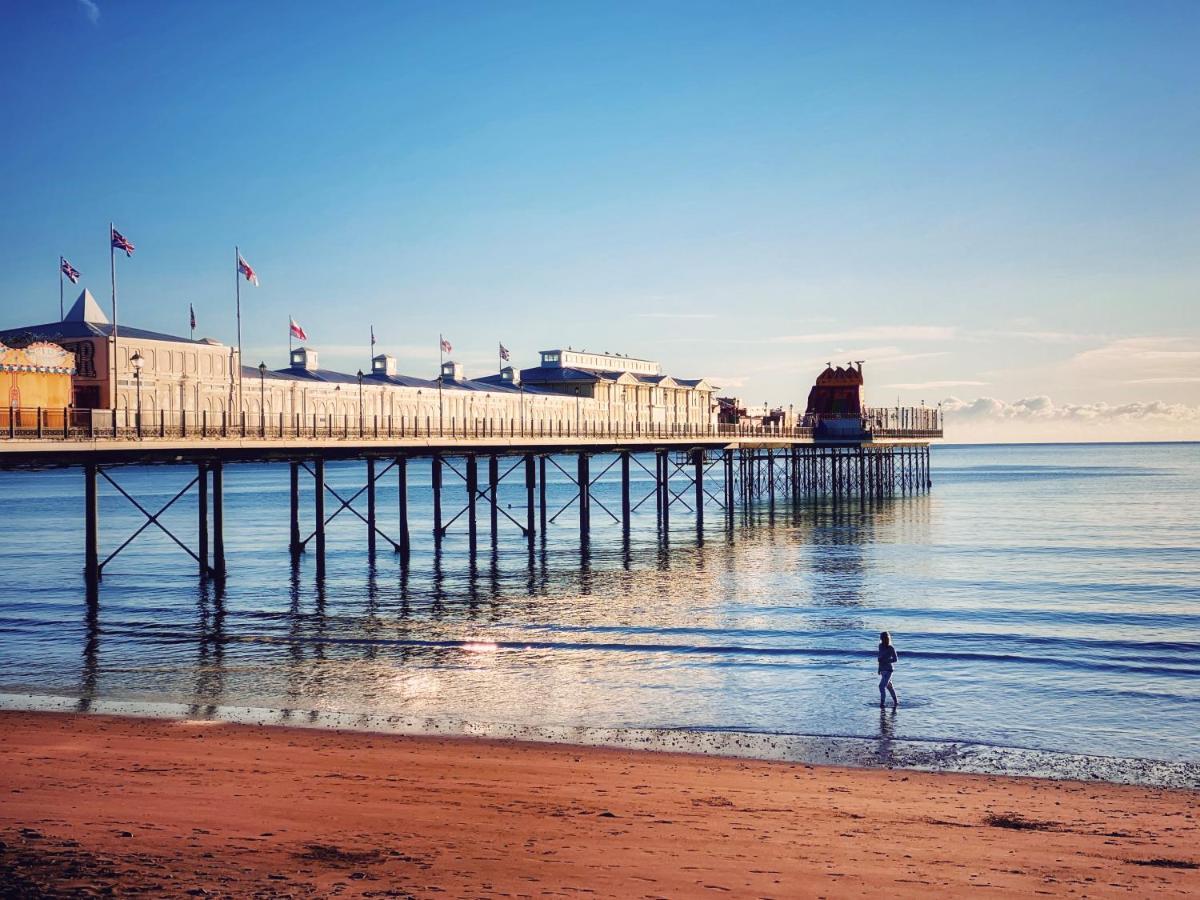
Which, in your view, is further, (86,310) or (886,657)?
(86,310)

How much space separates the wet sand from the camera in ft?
34.9

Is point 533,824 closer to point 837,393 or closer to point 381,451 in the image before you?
point 381,451

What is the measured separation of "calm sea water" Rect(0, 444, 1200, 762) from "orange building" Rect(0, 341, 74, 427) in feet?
19.1

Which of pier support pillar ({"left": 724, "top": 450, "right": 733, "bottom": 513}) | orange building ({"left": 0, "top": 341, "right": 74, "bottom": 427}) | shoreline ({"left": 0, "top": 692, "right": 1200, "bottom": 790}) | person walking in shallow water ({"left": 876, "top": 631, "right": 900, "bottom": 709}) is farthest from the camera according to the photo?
pier support pillar ({"left": 724, "top": 450, "right": 733, "bottom": 513})

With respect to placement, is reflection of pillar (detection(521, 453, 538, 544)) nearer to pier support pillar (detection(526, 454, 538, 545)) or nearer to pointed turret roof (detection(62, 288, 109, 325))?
pier support pillar (detection(526, 454, 538, 545))

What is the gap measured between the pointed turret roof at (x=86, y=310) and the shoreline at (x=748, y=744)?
2547 centimetres

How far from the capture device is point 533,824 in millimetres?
12703

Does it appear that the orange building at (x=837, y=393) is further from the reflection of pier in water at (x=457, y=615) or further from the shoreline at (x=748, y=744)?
the shoreline at (x=748, y=744)

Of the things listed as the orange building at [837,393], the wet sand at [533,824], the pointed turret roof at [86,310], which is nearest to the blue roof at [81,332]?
the pointed turret roof at [86,310]

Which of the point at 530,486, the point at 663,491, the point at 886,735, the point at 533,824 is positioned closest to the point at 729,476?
the point at 663,491

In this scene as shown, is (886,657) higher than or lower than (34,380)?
lower

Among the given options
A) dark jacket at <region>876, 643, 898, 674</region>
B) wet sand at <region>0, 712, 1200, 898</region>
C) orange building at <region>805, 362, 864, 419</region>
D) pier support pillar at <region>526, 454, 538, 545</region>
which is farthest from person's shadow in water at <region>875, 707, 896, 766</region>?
orange building at <region>805, 362, 864, 419</region>

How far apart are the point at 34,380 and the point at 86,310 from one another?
43.9 feet

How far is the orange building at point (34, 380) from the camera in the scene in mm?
28406
